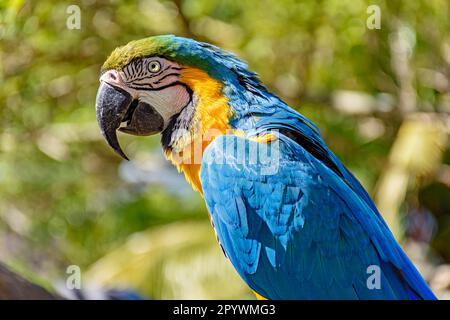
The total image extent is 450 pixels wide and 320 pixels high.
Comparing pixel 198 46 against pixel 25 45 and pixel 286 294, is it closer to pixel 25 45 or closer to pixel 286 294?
pixel 286 294

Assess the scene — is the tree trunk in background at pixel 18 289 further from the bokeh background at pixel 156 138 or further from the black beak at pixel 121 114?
the bokeh background at pixel 156 138

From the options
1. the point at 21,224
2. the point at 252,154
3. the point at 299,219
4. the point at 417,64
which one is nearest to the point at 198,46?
the point at 252,154

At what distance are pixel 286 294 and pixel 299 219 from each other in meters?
0.33

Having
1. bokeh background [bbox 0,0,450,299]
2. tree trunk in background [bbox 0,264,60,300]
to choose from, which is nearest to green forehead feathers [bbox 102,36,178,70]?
tree trunk in background [bbox 0,264,60,300]

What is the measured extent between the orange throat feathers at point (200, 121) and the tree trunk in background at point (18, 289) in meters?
0.92

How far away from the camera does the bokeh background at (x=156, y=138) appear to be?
6.77m

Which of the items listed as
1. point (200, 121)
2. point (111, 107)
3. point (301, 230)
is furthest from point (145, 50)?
point (301, 230)

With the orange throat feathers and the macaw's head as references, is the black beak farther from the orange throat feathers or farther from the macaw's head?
the orange throat feathers

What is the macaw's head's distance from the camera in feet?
10.6

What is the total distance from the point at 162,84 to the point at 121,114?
0.22 meters

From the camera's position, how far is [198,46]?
10.8ft

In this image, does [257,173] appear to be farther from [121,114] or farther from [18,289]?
[18,289]

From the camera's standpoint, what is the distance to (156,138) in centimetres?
838
